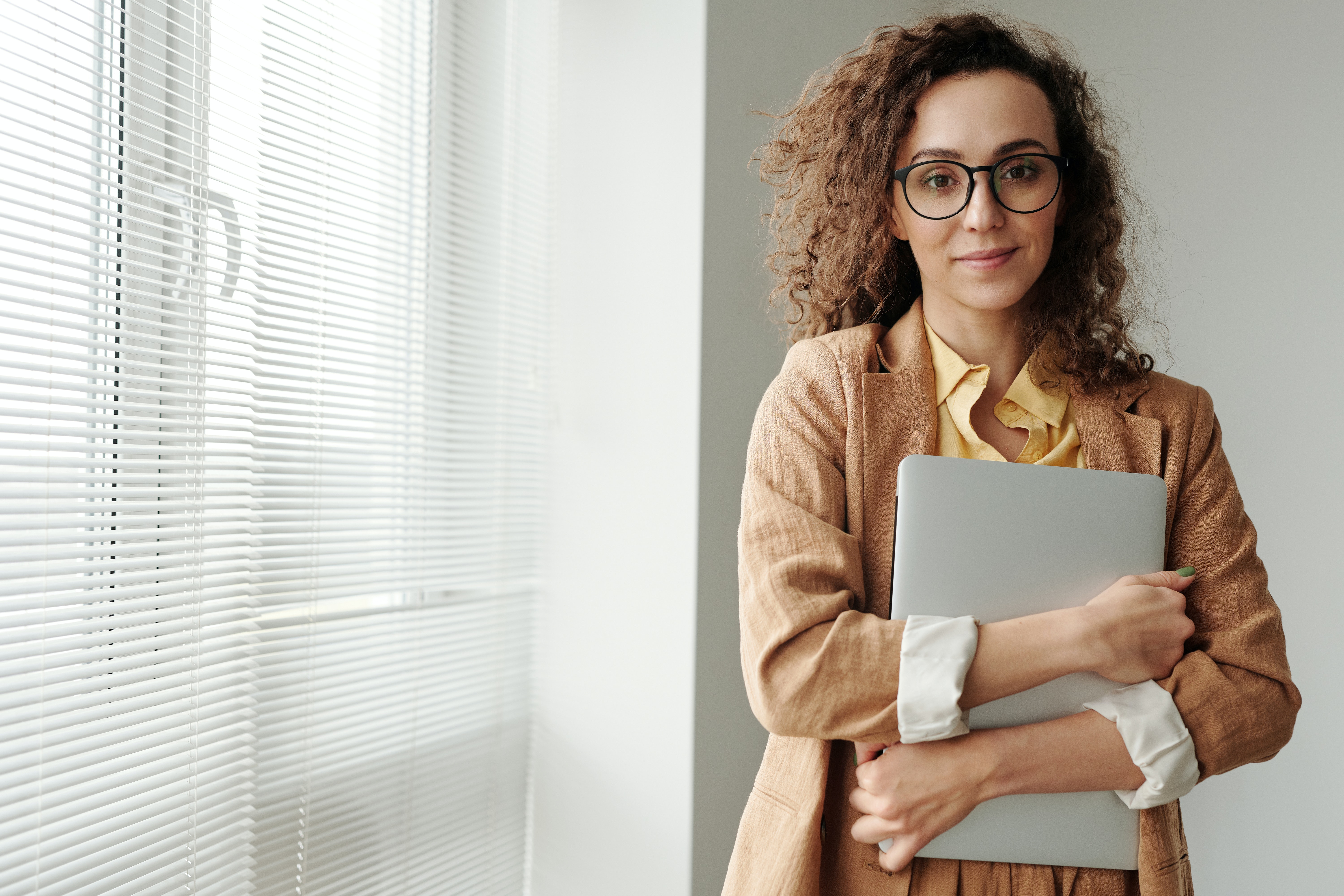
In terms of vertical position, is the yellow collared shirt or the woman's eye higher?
the woman's eye

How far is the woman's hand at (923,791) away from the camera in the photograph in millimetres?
866

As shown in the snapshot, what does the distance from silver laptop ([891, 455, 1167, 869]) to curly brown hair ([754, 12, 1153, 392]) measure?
0.79 ft

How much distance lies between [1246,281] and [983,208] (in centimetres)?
183

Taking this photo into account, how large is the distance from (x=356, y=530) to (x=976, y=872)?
1103mm

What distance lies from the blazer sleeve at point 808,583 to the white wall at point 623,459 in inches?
28.5

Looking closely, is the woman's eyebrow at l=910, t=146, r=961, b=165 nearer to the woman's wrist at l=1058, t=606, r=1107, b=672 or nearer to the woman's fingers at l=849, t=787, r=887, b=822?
the woman's wrist at l=1058, t=606, r=1107, b=672

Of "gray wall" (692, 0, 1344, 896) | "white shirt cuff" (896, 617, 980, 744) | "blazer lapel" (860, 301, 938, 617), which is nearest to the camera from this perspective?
"white shirt cuff" (896, 617, 980, 744)

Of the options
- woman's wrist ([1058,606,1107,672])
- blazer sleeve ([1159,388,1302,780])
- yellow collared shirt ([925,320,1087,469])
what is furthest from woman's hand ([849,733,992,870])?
yellow collared shirt ([925,320,1087,469])

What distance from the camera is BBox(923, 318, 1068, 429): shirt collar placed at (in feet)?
3.50

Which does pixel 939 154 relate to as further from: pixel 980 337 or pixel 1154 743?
pixel 1154 743

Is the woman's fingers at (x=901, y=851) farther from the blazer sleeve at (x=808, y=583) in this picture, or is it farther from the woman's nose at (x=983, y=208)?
the woman's nose at (x=983, y=208)

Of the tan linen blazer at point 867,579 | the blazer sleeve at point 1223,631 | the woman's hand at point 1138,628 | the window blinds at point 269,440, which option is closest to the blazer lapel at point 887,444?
the tan linen blazer at point 867,579

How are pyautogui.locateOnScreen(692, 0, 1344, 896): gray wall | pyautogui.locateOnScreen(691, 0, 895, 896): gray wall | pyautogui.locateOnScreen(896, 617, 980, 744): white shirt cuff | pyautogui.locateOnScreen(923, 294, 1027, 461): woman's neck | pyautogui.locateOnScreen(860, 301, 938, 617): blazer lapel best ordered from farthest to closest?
pyautogui.locateOnScreen(692, 0, 1344, 896): gray wall, pyautogui.locateOnScreen(691, 0, 895, 896): gray wall, pyautogui.locateOnScreen(923, 294, 1027, 461): woman's neck, pyautogui.locateOnScreen(860, 301, 938, 617): blazer lapel, pyautogui.locateOnScreen(896, 617, 980, 744): white shirt cuff

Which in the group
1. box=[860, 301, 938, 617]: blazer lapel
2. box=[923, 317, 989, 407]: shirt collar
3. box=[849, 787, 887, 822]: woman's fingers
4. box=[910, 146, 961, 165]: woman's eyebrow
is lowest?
box=[849, 787, 887, 822]: woman's fingers
